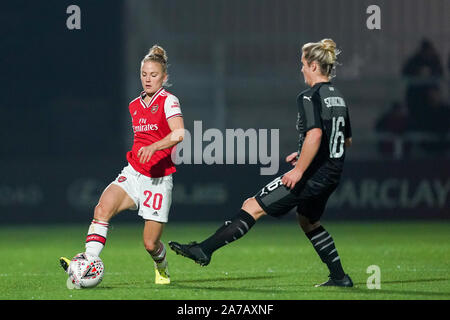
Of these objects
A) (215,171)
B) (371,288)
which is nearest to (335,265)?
(371,288)

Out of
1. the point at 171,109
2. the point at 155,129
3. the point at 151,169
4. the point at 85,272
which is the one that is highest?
the point at 171,109

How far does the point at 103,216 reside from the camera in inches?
332

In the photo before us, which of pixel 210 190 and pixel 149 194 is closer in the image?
pixel 149 194

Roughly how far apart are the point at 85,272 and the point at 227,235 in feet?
3.88

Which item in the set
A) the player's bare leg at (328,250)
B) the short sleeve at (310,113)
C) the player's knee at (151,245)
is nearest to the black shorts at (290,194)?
the player's bare leg at (328,250)

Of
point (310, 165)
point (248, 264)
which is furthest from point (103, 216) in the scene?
point (248, 264)

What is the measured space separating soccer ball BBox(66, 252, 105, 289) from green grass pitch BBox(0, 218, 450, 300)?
9 centimetres

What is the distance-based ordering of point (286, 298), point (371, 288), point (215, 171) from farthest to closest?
1. point (215, 171)
2. point (371, 288)
3. point (286, 298)

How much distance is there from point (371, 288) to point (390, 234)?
20.2 feet

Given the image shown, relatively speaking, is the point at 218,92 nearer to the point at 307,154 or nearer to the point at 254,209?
the point at 254,209

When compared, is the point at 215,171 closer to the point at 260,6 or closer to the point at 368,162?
the point at 368,162

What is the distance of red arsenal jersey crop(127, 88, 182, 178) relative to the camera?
28.2ft

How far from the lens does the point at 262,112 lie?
62.3ft

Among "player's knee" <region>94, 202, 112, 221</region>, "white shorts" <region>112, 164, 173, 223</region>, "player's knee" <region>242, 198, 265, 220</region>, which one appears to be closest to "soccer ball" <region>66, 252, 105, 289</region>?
"player's knee" <region>94, 202, 112, 221</region>
